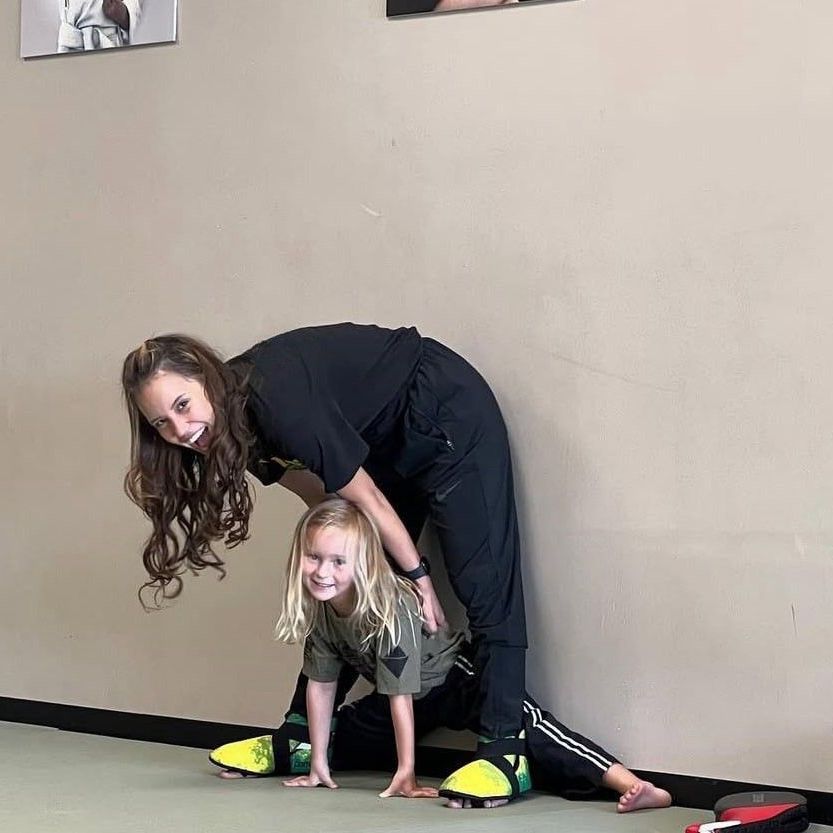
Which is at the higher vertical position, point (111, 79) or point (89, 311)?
point (111, 79)

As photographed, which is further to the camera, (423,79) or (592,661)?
(423,79)

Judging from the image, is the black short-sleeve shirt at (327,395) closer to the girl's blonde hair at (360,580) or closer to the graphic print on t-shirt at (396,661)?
the girl's blonde hair at (360,580)

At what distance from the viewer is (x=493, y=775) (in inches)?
96.7

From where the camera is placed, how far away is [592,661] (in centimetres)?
260

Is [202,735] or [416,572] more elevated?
[416,572]

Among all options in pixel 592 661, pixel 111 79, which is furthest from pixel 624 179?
pixel 111 79

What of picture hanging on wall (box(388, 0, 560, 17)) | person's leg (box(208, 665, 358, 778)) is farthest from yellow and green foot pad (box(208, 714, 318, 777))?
picture hanging on wall (box(388, 0, 560, 17))

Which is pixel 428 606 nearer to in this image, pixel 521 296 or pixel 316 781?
pixel 316 781

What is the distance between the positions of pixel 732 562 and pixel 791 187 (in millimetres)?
695

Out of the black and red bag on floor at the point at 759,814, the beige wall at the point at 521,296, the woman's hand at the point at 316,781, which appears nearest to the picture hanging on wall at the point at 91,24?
the beige wall at the point at 521,296

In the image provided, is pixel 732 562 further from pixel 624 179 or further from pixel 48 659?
pixel 48 659

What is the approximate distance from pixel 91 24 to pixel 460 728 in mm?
1860

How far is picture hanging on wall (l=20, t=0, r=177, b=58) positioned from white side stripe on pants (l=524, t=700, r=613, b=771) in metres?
1.72

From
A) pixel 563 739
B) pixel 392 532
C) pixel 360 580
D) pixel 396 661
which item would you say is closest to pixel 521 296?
pixel 392 532
